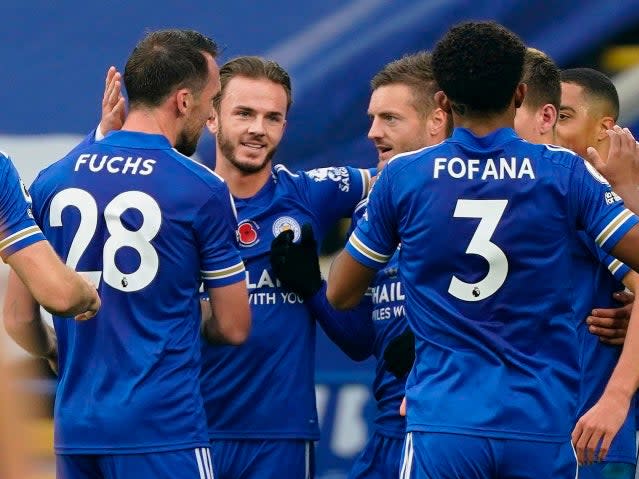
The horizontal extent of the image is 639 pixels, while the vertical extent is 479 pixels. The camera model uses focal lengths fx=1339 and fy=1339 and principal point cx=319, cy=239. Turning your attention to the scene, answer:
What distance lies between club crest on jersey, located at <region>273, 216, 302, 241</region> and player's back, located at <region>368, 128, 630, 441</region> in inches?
46.0

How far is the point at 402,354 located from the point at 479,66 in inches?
44.4

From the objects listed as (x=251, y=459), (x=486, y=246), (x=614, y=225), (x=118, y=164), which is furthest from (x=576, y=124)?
(x=118, y=164)

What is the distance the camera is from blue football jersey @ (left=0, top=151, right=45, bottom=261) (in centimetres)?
332

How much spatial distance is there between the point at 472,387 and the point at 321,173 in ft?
5.17

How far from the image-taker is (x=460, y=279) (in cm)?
348

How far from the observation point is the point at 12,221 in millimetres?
3352

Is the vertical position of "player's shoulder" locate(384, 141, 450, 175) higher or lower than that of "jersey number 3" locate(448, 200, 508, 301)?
higher

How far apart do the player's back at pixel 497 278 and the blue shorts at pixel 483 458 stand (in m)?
0.03

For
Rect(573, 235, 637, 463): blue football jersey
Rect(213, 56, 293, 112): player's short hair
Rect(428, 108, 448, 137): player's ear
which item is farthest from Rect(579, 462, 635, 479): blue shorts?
Rect(213, 56, 293, 112): player's short hair

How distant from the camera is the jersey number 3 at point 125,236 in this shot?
3.76 m

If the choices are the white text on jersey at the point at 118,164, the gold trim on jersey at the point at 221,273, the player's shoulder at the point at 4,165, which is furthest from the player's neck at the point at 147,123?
the player's shoulder at the point at 4,165

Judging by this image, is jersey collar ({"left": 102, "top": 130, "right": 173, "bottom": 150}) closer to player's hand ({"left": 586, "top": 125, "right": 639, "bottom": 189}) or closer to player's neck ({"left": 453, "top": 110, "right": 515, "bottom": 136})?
player's neck ({"left": 453, "top": 110, "right": 515, "bottom": 136})

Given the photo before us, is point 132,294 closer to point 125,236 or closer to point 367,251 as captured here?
point 125,236

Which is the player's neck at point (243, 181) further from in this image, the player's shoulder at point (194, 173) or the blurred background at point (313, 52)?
the blurred background at point (313, 52)
